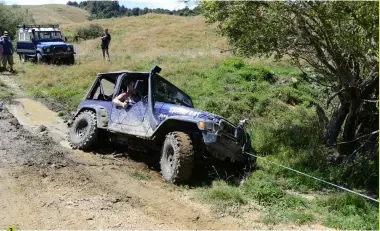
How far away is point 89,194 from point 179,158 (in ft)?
4.22

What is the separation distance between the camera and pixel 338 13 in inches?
230

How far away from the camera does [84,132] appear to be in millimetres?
8227

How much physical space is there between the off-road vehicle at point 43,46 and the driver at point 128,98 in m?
14.3

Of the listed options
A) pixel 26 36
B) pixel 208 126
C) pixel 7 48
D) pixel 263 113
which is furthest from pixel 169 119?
pixel 26 36

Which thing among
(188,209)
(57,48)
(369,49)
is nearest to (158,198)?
(188,209)

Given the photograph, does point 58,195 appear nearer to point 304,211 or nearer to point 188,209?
point 188,209

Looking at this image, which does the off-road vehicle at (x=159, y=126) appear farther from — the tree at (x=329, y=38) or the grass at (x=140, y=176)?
the tree at (x=329, y=38)

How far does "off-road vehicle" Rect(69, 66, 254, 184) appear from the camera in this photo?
627cm

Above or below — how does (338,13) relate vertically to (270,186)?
above

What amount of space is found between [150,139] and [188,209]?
1695 millimetres

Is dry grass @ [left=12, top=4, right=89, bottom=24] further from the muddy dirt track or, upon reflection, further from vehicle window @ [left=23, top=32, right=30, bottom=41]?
the muddy dirt track

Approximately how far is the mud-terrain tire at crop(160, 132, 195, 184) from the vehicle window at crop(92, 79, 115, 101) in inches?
95.7

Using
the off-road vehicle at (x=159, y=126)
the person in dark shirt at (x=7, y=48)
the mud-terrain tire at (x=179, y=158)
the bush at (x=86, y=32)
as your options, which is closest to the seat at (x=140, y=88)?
the off-road vehicle at (x=159, y=126)

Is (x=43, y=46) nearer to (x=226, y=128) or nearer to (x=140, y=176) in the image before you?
(x=140, y=176)
